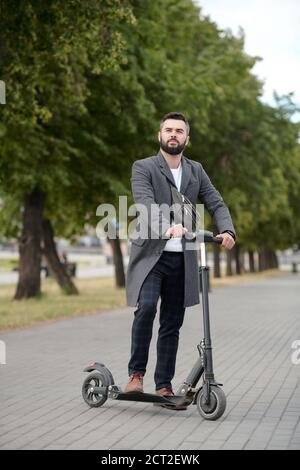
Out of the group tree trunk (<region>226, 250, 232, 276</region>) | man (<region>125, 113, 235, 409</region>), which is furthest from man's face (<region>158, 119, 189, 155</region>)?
tree trunk (<region>226, 250, 232, 276</region>)

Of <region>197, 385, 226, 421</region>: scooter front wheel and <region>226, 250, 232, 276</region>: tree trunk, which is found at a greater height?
<region>226, 250, 232, 276</region>: tree trunk

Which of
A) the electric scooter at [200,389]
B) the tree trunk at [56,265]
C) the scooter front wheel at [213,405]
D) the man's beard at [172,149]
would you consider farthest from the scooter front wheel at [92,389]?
the tree trunk at [56,265]

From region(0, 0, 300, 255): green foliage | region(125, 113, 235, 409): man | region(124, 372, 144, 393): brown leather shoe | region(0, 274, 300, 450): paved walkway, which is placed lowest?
region(0, 274, 300, 450): paved walkway

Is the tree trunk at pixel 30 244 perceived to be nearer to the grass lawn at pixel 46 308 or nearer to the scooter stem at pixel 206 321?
the grass lawn at pixel 46 308

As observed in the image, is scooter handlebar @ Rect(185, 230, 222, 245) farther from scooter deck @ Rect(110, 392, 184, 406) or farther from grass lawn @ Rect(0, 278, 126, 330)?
grass lawn @ Rect(0, 278, 126, 330)

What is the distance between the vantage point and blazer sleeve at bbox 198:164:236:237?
703 cm

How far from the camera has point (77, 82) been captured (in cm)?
1727

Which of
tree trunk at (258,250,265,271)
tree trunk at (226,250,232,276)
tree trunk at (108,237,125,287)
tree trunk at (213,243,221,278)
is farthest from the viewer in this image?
tree trunk at (258,250,265,271)

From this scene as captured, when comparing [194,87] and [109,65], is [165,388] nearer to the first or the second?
[109,65]

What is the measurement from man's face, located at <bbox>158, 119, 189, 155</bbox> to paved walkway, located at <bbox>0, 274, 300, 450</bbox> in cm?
186

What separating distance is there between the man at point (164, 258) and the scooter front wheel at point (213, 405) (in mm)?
448

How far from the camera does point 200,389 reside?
6.91m

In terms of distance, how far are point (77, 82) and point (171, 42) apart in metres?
8.43
